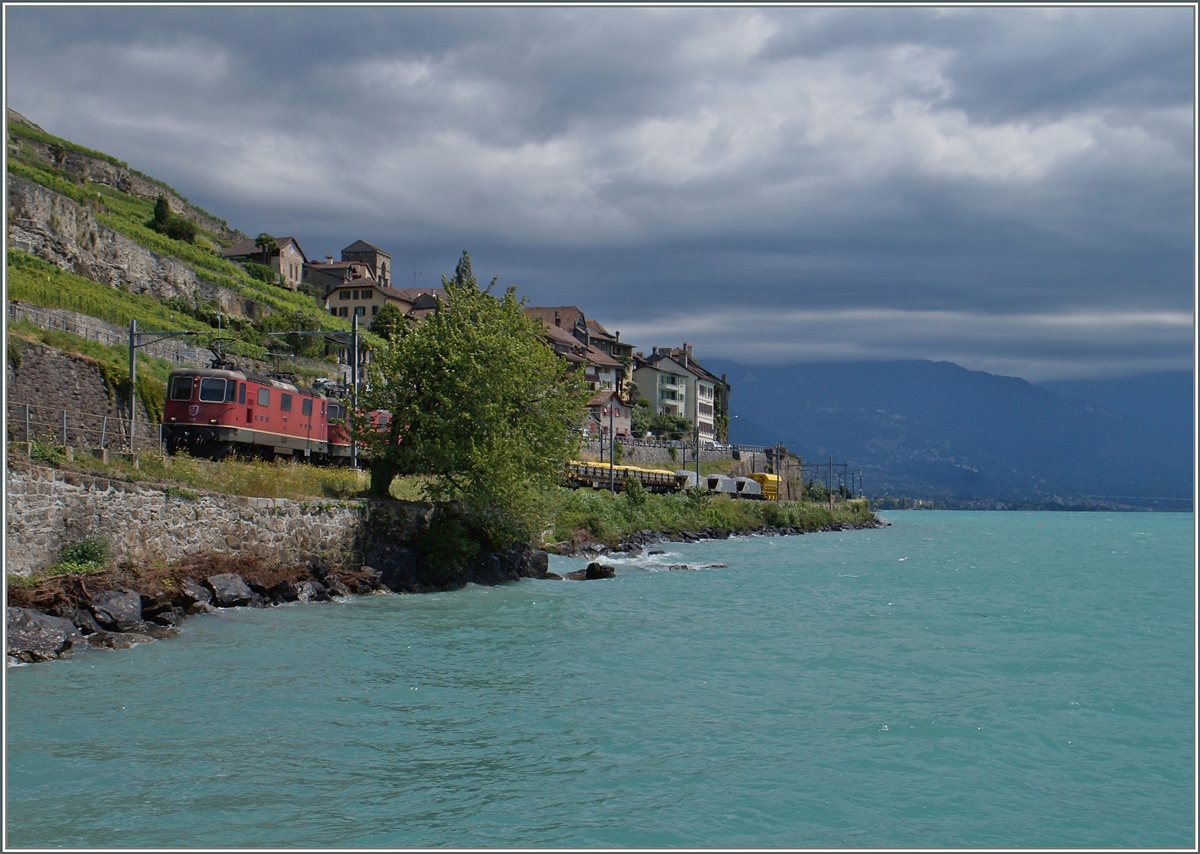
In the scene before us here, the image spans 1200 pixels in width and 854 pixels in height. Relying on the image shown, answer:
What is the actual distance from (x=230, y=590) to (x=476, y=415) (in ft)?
34.2

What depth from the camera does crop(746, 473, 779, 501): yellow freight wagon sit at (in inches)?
4016

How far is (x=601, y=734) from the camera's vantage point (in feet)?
46.4

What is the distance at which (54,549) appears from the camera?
21.2m

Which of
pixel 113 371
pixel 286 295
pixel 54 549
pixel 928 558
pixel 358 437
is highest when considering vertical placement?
pixel 286 295

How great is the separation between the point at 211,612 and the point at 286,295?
73.1 meters

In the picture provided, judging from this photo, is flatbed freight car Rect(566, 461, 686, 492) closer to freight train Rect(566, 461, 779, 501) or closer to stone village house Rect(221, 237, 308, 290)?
freight train Rect(566, 461, 779, 501)

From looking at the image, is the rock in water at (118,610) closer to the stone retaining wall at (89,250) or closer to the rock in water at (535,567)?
the rock in water at (535,567)

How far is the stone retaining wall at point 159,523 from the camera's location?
20781 mm

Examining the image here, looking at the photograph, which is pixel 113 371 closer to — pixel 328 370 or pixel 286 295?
pixel 328 370

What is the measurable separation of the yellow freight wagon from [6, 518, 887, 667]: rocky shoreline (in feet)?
221

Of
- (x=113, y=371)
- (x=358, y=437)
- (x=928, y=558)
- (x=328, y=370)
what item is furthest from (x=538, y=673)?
(x=328, y=370)

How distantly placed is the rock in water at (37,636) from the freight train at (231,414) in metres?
16.0

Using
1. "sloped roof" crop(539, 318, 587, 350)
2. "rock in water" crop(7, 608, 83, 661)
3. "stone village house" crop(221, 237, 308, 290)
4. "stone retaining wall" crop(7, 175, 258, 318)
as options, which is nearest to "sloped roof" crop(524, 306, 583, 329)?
"sloped roof" crop(539, 318, 587, 350)

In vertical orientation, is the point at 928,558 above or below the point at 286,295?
below
